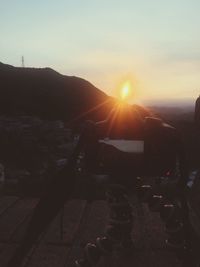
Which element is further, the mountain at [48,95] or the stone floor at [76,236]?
the mountain at [48,95]

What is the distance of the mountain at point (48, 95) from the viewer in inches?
1094

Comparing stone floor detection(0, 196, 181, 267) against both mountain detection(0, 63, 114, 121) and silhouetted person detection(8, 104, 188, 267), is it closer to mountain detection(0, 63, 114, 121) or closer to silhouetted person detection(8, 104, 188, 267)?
silhouetted person detection(8, 104, 188, 267)

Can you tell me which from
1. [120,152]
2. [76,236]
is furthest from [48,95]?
[120,152]

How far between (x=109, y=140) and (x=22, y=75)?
37.3m

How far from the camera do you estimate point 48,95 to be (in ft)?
108

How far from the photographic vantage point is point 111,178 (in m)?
3.61

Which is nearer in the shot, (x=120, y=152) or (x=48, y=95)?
(x=120, y=152)

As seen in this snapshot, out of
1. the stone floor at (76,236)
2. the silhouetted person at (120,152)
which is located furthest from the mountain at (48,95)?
the silhouetted person at (120,152)

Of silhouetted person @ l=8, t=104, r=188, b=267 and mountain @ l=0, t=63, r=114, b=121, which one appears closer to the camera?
silhouetted person @ l=8, t=104, r=188, b=267

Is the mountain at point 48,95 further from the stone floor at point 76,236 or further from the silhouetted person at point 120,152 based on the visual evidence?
the silhouetted person at point 120,152

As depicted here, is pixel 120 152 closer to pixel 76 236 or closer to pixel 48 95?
pixel 76 236

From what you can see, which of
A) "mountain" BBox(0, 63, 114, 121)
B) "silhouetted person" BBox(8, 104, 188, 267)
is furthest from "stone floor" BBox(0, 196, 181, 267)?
"mountain" BBox(0, 63, 114, 121)

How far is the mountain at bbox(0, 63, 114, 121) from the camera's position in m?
27.8

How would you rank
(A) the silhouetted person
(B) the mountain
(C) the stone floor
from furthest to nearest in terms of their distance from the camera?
(B) the mountain
(C) the stone floor
(A) the silhouetted person
